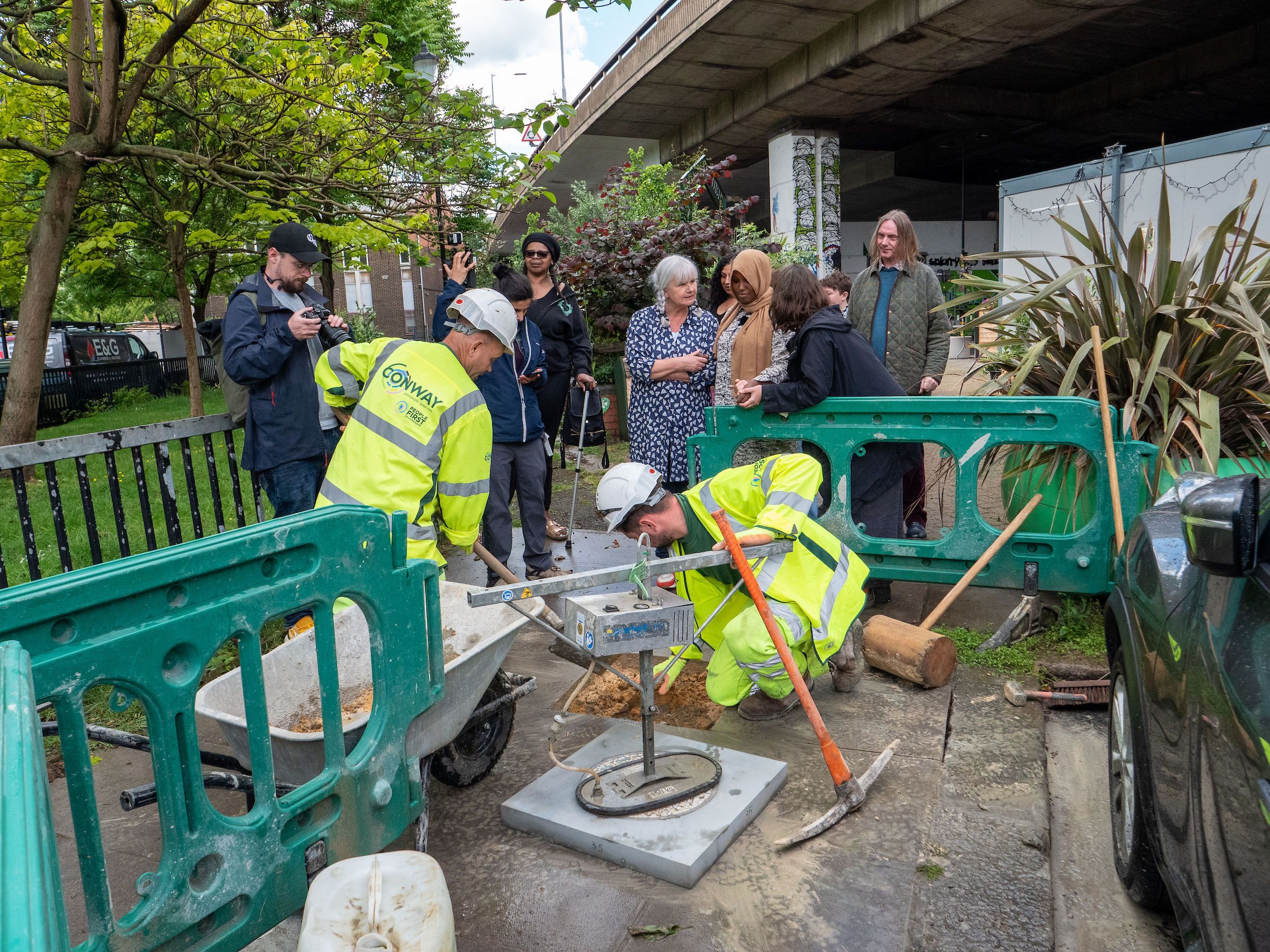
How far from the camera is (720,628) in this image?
3684mm

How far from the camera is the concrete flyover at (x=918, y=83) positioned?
11.9 metres

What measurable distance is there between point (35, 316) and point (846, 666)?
337 inches

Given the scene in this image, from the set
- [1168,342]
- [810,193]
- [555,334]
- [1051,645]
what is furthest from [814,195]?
[1051,645]

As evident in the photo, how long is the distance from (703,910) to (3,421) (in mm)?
9027

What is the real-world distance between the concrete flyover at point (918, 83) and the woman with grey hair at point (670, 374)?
7.66 metres

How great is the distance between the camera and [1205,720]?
5.40ft

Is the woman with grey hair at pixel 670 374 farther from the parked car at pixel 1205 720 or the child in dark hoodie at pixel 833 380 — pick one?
the parked car at pixel 1205 720

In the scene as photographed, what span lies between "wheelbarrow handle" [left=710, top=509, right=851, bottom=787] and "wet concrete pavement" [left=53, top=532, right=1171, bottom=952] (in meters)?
0.21

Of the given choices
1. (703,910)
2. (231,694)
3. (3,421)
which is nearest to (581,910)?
(703,910)

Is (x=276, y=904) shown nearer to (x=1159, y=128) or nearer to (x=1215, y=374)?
(x=1215, y=374)

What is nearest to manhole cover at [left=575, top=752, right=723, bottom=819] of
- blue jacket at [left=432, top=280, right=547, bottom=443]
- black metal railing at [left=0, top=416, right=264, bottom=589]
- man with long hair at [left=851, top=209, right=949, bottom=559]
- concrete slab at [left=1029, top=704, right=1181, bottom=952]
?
concrete slab at [left=1029, top=704, right=1181, bottom=952]

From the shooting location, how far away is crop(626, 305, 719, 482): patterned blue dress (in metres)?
5.49

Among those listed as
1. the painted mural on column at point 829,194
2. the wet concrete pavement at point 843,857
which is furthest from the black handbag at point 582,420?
the painted mural on column at point 829,194

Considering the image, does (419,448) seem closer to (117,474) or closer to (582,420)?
(117,474)
